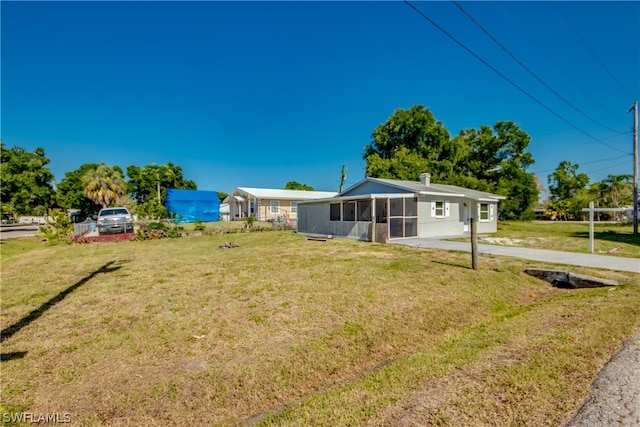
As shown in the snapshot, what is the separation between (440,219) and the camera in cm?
1784

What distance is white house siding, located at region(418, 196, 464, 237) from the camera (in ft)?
55.6

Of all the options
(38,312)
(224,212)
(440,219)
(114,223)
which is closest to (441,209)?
(440,219)

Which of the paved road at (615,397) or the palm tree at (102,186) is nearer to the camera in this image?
the paved road at (615,397)

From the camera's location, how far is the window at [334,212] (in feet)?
60.8

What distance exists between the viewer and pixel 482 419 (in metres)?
2.64

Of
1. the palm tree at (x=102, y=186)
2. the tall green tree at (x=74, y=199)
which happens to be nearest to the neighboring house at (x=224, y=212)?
the palm tree at (x=102, y=186)

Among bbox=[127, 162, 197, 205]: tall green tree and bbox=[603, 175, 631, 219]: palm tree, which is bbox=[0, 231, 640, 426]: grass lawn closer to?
bbox=[127, 162, 197, 205]: tall green tree

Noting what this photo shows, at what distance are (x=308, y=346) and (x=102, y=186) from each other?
36.0 meters

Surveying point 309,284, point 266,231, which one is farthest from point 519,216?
point 309,284

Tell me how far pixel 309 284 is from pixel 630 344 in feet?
17.0

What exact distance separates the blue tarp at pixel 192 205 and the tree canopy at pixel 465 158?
715 inches

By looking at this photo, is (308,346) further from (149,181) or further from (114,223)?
(149,181)

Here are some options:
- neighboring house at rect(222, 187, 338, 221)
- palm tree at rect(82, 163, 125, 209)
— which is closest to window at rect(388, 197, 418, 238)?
neighboring house at rect(222, 187, 338, 221)

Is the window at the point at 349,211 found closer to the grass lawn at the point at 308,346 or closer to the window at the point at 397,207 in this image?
the window at the point at 397,207
